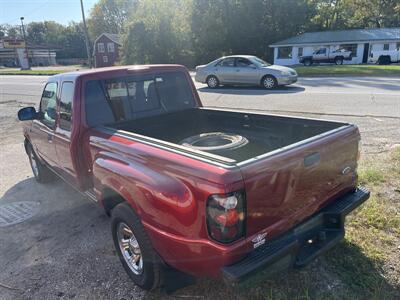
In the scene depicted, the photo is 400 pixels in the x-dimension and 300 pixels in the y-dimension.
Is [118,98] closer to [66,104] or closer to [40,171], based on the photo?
[66,104]

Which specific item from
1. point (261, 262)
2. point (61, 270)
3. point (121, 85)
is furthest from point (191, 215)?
point (121, 85)

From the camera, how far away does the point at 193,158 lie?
7.09ft

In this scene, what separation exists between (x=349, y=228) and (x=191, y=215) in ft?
7.20

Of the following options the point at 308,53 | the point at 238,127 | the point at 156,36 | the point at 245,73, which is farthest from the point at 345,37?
the point at 238,127

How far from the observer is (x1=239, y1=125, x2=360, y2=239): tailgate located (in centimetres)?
211

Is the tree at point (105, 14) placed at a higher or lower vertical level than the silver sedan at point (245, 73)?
higher

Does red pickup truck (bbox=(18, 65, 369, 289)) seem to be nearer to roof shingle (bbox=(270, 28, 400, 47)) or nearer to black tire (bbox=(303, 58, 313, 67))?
black tire (bbox=(303, 58, 313, 67))

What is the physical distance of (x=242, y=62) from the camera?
15.5m

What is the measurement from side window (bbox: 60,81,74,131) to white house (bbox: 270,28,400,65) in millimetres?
37353

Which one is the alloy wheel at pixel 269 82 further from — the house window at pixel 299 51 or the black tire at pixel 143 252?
the house window at pixel 299 51

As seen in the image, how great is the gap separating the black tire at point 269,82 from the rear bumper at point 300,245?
12.1 metres

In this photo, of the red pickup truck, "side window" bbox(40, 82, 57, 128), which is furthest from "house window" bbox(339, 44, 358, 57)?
"side window" bbox(40, 82, 57, 128)

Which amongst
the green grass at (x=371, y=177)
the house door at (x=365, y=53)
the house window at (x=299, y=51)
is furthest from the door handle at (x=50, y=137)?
the house door at (x=365, y=53)

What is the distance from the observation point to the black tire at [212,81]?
54.1ft
